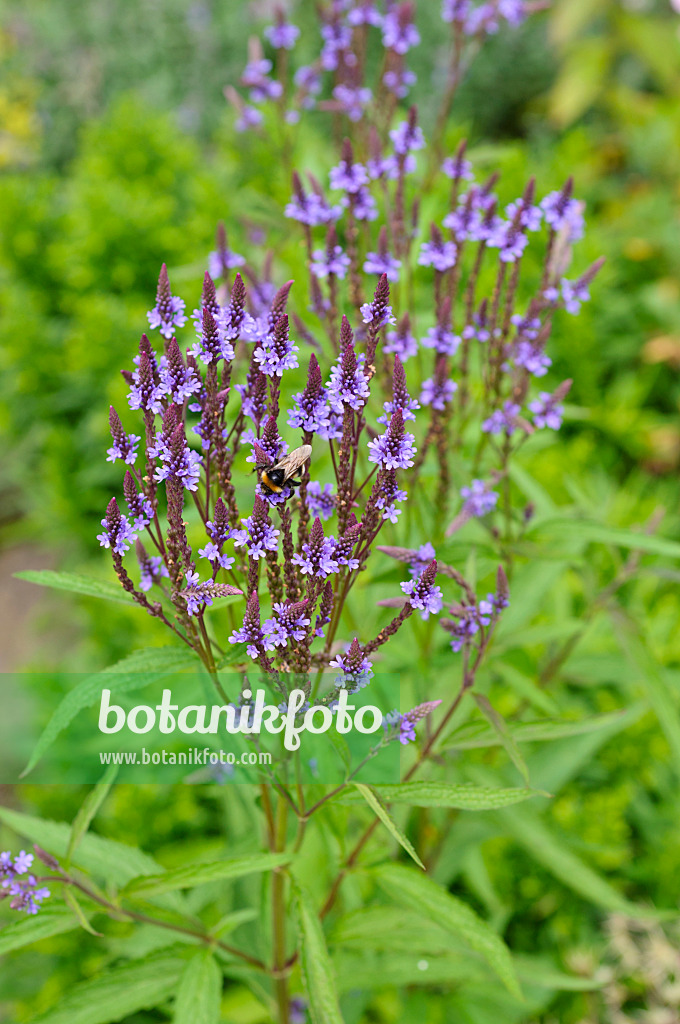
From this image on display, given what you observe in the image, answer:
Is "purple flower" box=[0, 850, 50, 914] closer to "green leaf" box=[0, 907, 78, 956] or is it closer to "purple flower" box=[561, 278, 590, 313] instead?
"green leaf" box=[0, 907, 78, 956]

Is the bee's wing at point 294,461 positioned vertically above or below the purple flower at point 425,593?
above

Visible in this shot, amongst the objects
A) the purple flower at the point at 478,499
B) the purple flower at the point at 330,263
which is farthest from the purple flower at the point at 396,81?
the purple flower at the point at 478,499

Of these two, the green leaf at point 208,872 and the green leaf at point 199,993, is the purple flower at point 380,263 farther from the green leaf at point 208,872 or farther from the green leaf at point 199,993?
the green leaf at point 199,993

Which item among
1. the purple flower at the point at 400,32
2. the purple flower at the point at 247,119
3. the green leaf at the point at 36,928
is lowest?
the green leaf at the point at 36,928

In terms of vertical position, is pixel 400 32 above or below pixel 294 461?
above

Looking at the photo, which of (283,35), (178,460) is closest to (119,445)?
(178,460)

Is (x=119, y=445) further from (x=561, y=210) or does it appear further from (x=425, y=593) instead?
(x=561, y=210)

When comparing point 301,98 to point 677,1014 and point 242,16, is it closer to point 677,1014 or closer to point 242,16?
point 677,1014
